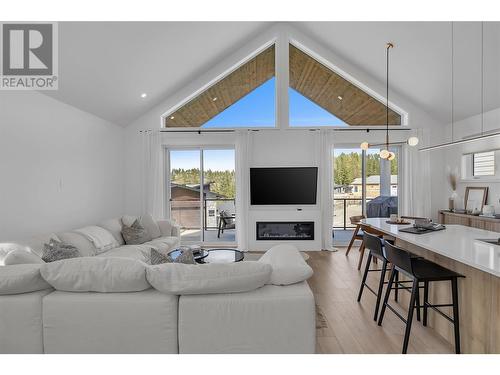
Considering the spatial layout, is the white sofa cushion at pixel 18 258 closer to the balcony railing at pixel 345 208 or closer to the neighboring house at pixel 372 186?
the balcony railing at pixel 345 208

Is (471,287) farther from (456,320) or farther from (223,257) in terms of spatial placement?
Result: (223,257)

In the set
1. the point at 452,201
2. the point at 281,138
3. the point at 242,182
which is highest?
the point at 281,138

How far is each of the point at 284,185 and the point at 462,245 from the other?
417 cm

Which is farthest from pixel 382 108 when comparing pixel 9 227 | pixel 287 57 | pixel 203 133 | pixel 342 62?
pixel 9 227

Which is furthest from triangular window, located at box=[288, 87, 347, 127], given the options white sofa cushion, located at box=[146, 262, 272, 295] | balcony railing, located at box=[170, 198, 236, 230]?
white sofa cushion, located at box=[146, 262, 272, 295]

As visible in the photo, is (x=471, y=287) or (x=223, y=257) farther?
(x=223, y=257)

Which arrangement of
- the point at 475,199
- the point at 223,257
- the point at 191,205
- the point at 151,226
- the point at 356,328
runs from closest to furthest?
1. the point at 356,328
2. the point at 223,257
3. the point at 151,226
4. the point at 475,199
5. the point at 191,205

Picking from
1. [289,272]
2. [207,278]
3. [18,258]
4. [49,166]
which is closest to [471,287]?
[289,272]

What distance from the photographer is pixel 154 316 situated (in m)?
2.05

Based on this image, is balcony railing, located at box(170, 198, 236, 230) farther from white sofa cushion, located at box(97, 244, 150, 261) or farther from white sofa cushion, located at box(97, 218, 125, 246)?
white sofa cushion, located at box(97, 244, 150, 261)

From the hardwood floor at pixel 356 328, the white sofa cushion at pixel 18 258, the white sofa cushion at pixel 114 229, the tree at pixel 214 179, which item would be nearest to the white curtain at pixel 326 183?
the tree at pixel 214 179

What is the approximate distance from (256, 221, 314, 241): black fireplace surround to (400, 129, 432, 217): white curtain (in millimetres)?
2186

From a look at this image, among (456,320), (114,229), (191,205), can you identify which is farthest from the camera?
(191,205)

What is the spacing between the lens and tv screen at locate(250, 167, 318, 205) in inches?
262
